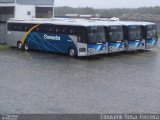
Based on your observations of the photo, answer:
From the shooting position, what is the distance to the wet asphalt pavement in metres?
13.4

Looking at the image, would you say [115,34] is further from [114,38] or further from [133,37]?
[133,37]

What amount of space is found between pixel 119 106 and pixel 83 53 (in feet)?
42.9

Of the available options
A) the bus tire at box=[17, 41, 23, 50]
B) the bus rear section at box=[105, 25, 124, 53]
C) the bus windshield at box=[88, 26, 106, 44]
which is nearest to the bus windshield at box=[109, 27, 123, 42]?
the bus rear section at box=[105, 25, 124, 53]

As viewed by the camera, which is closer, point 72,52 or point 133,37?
point 72,52

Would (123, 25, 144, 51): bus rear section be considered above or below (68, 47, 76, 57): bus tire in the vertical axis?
above

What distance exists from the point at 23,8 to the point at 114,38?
1537cm

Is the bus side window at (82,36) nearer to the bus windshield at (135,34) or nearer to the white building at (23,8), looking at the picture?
the bus windshield at (135,34)

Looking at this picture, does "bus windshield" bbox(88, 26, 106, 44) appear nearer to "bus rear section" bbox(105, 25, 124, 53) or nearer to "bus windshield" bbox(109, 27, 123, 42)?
"bus rear section" bbox(105, 25, 124, 53)

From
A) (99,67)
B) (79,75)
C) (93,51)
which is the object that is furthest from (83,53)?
(79,75)

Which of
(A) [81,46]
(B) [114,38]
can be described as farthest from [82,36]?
(B) [114,38]

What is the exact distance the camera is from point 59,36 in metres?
28.1

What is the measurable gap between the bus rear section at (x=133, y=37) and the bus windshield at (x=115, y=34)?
0.71 m

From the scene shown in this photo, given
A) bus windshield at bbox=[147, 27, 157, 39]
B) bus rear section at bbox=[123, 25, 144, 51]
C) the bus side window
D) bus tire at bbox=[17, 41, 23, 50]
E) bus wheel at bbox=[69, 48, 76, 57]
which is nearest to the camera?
the bus side window

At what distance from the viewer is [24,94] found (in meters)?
15.2
